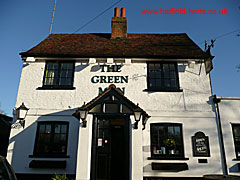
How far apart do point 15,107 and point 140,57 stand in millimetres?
7167

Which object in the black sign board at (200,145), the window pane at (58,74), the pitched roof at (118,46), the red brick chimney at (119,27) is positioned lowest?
the black sign board at (200,145)

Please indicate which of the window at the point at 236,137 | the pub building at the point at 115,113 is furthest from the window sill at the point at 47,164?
the window at the point at 236,137

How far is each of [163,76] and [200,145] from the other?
13.0 ft

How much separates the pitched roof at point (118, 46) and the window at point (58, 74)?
0.57 metres

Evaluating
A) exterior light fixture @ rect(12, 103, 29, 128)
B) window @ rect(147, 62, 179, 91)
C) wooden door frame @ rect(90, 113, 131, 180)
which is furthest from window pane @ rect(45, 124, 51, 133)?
window @ rect(147, 62, 179, 91)

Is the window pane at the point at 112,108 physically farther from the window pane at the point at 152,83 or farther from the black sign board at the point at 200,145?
the black sign board at the point at 200,145

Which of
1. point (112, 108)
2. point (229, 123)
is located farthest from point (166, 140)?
point (229, 123)

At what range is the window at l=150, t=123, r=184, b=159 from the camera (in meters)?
9.30

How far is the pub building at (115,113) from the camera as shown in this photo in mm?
8469

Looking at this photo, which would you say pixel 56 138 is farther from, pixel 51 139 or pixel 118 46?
pixel 118 46

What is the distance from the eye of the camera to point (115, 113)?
28.1 feet

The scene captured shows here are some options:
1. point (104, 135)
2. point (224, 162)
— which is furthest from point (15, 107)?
point (224, 162)

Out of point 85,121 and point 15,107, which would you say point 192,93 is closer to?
point 85,121

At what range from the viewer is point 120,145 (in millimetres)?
9297
